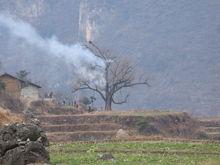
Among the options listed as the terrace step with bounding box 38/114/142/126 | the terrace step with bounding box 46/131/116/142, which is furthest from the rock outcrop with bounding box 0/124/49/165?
the terrace step with bounding box 38/114/142/126

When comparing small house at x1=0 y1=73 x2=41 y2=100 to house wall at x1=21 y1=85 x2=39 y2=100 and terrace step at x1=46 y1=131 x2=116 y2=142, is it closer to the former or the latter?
house wall at x1=21 y1=85 x2=39 y2=100

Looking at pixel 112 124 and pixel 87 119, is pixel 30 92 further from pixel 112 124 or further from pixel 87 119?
pixel 112 124

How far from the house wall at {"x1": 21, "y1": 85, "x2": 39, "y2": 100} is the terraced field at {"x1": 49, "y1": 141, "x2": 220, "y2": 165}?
172ft

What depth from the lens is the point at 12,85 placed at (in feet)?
284

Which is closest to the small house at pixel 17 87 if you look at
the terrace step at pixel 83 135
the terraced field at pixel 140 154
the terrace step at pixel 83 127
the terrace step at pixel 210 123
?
the terrace step at pixel 83 127

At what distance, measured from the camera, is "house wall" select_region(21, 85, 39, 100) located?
291 ft

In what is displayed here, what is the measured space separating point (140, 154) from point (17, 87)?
58.7 m

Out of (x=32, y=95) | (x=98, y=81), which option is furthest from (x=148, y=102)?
(x=32, y=95)

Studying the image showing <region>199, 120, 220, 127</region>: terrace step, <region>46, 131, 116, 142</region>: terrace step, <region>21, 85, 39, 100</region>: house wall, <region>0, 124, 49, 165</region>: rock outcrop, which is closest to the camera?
<region>0, 124, 49, 165</region>: rock outcrop

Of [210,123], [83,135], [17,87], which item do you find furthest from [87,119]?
[210,123]

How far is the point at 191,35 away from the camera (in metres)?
192

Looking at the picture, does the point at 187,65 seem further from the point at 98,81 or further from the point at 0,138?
the point at 0,138

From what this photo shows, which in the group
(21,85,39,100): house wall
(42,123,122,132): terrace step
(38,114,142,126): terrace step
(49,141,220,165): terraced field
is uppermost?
(21,85,39,100): house wall

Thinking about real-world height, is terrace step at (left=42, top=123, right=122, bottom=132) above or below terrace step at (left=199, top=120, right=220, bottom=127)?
below
